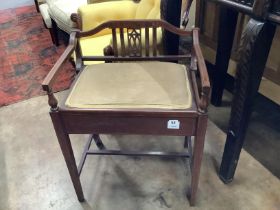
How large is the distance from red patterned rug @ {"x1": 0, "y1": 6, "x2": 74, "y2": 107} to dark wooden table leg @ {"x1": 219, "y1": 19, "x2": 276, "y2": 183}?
1350 millimetres

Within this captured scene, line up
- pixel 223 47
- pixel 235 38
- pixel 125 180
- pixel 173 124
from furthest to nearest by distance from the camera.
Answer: pixel 235 38 → pixel 223 47 → pixel 125 180 → pixel 173 124

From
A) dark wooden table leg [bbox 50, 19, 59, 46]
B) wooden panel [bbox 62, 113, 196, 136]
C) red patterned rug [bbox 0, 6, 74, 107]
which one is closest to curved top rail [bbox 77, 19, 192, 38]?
wooden panel [bbox 62, 113, 196, 136]

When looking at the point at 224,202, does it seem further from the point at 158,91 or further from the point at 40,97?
the point at 40,97

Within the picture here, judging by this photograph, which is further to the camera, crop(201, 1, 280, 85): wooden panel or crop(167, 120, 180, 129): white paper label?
crop(201, 1, 280, 85): wooden panel

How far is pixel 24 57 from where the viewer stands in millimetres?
2461

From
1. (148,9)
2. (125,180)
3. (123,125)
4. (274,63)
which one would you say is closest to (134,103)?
(123,125)

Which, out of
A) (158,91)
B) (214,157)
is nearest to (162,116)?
(158,91)

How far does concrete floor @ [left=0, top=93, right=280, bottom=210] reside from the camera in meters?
1.19

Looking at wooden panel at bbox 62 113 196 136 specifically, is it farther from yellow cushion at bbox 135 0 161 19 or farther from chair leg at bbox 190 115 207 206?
yellow cushion at bbox 135 0 161 19

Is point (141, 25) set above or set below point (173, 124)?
above

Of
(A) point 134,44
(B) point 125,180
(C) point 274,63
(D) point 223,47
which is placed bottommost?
(B) point 125,180

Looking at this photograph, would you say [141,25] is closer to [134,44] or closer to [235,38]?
[134,44]

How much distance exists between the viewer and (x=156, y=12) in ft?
5.11

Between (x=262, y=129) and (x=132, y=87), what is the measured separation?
0.97 m
